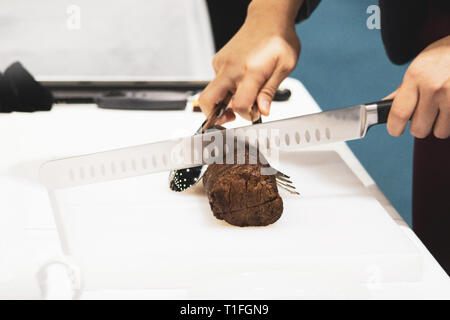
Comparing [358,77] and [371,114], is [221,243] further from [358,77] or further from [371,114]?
[358,77]

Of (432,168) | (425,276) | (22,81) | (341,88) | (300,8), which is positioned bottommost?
(341,88)

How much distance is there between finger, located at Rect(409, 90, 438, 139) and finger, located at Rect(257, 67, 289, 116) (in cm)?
22

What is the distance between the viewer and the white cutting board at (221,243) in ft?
1.90

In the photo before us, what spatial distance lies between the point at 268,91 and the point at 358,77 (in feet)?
6.40

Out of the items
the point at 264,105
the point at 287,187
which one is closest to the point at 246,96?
the point at 264,105

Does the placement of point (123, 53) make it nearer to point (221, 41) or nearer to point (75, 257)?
point (221, 41)

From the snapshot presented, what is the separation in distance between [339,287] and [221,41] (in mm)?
1313

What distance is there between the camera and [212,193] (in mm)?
640

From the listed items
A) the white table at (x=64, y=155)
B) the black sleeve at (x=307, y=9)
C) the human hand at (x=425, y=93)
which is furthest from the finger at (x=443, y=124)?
the black sleeve at (x=307, y=9)

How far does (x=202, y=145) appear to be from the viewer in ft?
2.35

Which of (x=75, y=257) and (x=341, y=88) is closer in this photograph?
(x=75, y=257)

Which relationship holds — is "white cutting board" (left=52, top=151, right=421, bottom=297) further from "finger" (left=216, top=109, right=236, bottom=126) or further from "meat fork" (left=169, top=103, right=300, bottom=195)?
"finger" (left=216, top=109, right=236, bottom=126)
